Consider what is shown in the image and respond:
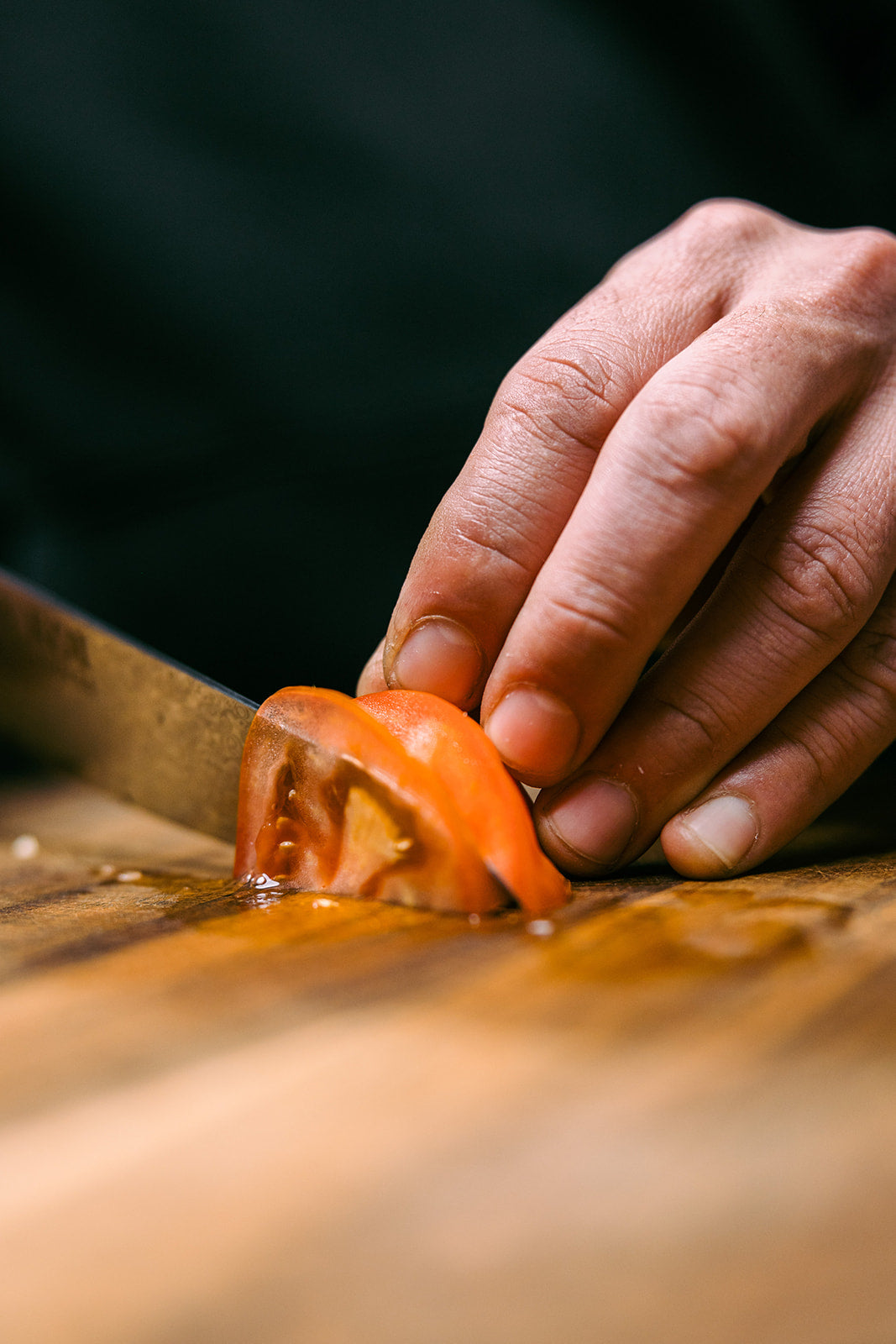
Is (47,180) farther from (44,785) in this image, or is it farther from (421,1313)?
(421,1313)

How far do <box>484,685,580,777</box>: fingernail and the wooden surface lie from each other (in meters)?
0.13

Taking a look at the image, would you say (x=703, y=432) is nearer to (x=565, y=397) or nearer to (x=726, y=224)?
(x=565, y=397)

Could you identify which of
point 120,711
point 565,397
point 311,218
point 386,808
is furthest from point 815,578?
point 311,218

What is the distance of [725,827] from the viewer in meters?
0.68

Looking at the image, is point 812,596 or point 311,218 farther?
point 311,218

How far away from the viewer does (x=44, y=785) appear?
1.06 m

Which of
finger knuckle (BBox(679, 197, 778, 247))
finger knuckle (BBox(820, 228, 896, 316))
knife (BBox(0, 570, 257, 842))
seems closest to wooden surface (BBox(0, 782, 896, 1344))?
knife (BBox(0, 570, 257, 842))

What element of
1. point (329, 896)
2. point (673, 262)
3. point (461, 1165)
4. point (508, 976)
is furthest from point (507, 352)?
point (461, 1165)

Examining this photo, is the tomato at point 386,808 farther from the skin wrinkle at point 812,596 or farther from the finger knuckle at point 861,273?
the finger knuckle at point 861,273

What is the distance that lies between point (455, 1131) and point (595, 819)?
0.35 m

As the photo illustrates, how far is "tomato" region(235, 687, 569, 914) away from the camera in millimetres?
581

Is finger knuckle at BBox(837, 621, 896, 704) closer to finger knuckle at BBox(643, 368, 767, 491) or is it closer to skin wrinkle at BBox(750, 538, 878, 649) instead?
skin wrinkle at BBox(750, 538, 878, 649)

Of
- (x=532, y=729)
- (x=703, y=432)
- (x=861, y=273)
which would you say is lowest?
(x=532, y=729)

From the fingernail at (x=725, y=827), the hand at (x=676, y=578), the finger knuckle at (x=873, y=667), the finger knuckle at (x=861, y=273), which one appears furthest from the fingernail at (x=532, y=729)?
the finger knuckle at (x=861, y=273)
